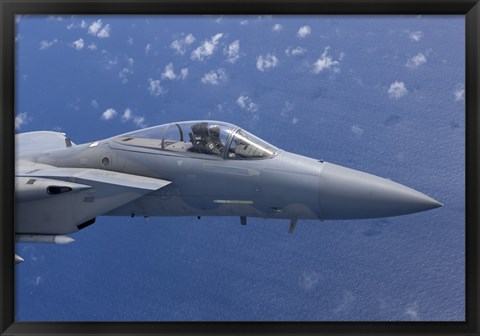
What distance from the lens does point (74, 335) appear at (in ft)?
19.4

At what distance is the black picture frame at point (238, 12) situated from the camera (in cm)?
578

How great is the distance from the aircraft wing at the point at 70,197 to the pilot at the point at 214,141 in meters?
0.68

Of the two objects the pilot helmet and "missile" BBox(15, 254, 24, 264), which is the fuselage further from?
"missile" BBox(15, 254, 24, 264)

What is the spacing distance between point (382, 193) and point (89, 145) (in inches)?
151

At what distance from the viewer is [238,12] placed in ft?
19.2

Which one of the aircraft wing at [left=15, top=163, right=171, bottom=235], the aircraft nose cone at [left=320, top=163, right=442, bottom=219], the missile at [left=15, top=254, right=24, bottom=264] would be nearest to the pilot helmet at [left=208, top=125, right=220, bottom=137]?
the aircraft wing at [left=15, top=163, right=171, bottom=235]

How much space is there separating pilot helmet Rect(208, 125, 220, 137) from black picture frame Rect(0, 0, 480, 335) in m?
1.59

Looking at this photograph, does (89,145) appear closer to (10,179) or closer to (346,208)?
(10,179)

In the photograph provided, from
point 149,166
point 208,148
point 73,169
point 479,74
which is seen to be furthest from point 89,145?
point 479,74

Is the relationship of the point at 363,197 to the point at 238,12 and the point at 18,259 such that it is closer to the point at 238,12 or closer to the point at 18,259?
the point at 238,12

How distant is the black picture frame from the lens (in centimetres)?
578

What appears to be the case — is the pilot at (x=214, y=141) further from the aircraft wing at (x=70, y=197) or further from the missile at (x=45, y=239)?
the missile at (x=45, y=239)

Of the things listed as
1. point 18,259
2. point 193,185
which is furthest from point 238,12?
point 18,259

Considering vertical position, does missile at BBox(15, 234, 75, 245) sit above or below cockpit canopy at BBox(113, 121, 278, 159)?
below
